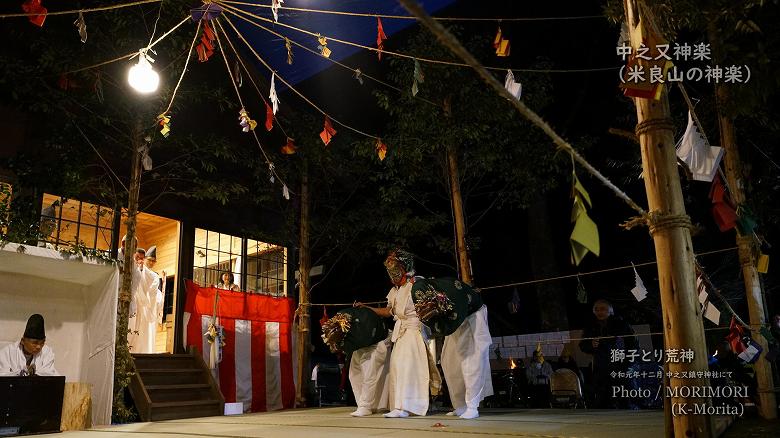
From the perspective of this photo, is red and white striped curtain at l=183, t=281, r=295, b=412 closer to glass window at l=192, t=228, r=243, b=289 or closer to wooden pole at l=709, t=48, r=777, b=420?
glass window at l=192, t=228, r=243, b=289

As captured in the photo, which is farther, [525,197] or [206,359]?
[525,197]

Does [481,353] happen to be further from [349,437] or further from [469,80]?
[469,80]

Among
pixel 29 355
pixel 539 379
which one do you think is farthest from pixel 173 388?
pixel 539 379

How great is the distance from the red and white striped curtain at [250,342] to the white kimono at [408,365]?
453cm

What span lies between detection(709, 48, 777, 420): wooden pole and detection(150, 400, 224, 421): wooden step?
23.5 ft

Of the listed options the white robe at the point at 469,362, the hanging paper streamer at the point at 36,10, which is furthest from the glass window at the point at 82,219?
the white robe at the point at 469,362

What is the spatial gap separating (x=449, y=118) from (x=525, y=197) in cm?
230

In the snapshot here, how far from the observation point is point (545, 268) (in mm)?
14586

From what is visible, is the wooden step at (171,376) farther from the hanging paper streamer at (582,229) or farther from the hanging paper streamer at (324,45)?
the hanging paper streamer at (582,229)

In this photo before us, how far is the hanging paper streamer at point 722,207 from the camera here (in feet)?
17.3

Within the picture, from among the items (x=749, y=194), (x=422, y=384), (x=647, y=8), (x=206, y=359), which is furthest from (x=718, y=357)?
(x=206, y=359)

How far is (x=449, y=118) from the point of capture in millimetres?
9562

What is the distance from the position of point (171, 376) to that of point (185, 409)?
967 mm

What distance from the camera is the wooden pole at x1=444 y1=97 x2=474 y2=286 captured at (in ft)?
29.5
